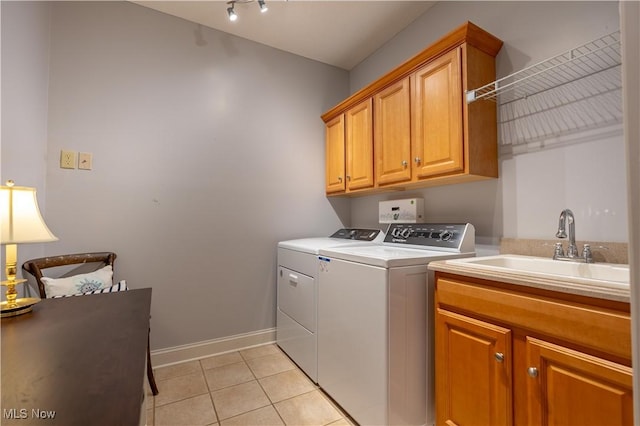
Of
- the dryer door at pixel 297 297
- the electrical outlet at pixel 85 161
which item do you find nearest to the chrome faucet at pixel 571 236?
the dryer door at pixel 297 297

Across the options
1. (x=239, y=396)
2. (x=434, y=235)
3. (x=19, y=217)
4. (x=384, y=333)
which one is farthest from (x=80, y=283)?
(x=434, y=235)

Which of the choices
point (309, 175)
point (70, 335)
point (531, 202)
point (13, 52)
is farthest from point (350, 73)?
point (70, 335)

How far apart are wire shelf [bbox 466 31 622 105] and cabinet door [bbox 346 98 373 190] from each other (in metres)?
0.82

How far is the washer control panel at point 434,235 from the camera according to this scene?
1.66m

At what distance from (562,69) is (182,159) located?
2.36 meters

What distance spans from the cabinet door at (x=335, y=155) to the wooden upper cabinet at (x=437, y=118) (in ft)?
1.23

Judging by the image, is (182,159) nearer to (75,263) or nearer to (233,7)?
(75,263)

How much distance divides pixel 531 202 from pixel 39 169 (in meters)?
2.78

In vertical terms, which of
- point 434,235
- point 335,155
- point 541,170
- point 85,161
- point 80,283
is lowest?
point 80,283

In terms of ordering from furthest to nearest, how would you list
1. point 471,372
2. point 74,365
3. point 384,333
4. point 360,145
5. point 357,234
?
point 357,234
point 360,145
point 384,333
point 471,372
point 74,365

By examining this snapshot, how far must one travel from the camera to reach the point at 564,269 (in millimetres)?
1274

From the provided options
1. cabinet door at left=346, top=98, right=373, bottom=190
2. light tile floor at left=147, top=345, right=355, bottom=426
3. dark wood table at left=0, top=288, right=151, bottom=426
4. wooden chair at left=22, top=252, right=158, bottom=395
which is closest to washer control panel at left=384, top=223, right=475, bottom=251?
cabinet door at left=346, top=98, right=373, bottom=190

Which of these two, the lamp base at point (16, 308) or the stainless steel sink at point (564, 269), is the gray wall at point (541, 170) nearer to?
the stainless steel sink at point (564, 269)

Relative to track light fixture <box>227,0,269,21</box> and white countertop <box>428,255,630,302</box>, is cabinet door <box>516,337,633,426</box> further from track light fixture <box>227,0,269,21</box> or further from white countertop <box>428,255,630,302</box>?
track light fixture <box>227,0,269,21</box>
